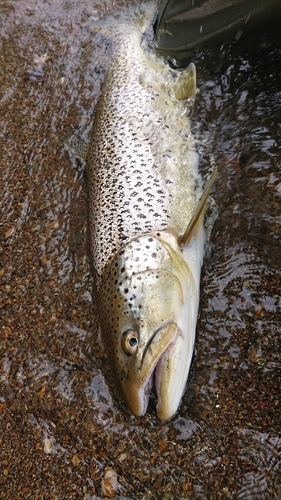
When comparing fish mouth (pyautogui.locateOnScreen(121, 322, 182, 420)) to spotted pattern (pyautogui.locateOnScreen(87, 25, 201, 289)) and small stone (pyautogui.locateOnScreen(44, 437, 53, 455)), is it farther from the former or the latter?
spotted pattern (pyautogui.locateOnScreen(87, 25, 201, 289))

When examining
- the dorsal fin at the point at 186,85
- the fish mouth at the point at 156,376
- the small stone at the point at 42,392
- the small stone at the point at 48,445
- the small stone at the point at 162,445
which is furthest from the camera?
the dorsal fin at the point at 186,85

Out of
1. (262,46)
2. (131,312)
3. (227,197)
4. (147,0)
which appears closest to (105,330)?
(131,312)

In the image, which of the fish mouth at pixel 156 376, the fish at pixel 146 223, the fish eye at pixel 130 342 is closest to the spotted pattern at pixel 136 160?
the fish at pixel 146 223

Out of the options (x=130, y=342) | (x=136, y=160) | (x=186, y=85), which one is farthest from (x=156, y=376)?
(x=186, y=85)

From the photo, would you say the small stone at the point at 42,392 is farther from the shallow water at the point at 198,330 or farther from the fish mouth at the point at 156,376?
the fish mouth at the point at 156,376

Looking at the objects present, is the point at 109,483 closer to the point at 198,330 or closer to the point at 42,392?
the point at 42,392

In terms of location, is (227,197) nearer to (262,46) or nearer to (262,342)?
(262,342)

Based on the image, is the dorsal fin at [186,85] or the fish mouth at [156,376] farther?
the dorsal fin at [186,85]

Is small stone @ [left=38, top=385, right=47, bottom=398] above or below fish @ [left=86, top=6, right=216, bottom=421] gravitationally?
below

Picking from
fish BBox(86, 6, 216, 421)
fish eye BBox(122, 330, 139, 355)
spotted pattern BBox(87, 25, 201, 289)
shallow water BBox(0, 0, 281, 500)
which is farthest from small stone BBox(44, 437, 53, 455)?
spotted pattern BBox(87, 25, 201, 289)
